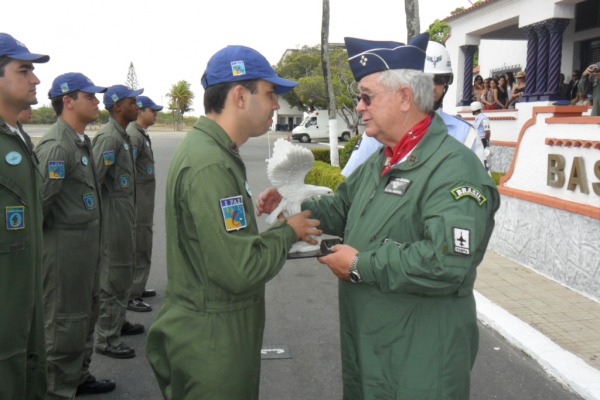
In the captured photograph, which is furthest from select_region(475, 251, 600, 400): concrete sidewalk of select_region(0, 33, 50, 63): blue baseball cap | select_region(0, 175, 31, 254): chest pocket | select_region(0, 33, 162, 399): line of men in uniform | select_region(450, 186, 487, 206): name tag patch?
select_region(0, 33, 50, 63): blue baseball cap

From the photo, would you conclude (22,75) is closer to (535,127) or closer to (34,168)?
(34,168)

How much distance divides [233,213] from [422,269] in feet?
2.41

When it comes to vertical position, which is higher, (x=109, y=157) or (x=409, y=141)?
(x=409, y=141)

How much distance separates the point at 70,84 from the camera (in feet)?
13.3

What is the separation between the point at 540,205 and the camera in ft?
22.2

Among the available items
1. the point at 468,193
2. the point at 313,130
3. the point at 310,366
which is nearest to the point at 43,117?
the point at 313,130

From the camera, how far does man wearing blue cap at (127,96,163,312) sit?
19.3 ft

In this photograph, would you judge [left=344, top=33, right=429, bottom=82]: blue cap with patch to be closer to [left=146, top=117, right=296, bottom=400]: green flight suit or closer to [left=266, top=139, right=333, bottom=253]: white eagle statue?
[left=266, top=139, right=333, bottom=253]: white eagle statue

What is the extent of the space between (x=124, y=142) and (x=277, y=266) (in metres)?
3.57

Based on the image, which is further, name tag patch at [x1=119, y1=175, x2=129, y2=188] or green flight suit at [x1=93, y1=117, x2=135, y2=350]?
name tag patch at [x1=119, y1=175, x2=129, y2=188]

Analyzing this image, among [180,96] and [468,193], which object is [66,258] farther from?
[180,96]

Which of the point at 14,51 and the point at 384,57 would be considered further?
the point at 14,51

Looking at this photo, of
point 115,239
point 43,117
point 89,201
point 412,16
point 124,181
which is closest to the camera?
point 89,201

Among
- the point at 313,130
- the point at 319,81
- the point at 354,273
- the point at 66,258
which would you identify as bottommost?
the point at 313,130
